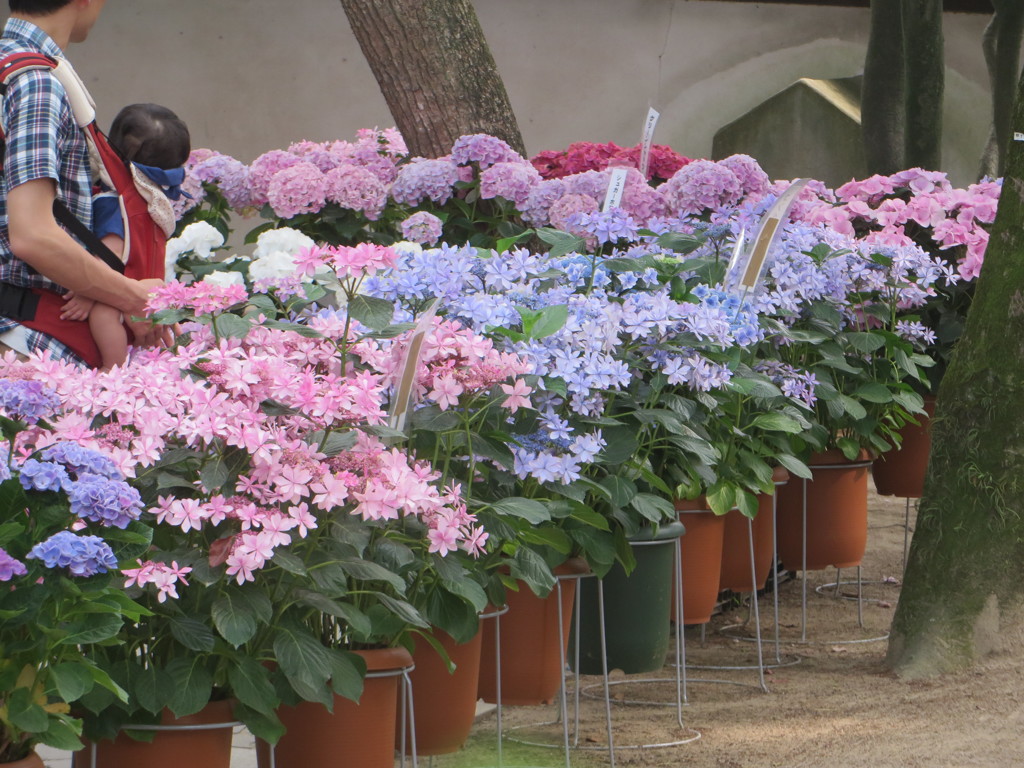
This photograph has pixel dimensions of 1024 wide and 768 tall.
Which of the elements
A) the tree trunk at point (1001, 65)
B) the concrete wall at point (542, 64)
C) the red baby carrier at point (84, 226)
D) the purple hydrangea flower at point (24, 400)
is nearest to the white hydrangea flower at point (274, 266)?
the red baby carrier at point (84, 226)

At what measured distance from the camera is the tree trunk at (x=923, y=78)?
645 cm

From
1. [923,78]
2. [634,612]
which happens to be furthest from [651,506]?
Answer: [923,78]

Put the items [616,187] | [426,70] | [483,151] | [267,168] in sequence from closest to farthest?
[616,187] < [483,151] < [267,168] < [426,70]

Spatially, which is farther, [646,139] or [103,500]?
[646,139]

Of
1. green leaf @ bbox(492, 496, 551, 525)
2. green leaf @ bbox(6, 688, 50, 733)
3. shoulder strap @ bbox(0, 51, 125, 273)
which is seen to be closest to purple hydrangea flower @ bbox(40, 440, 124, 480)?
green leaf @ bbox(6, 688, 50, 733)

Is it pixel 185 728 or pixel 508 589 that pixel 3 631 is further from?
pixel 508 589

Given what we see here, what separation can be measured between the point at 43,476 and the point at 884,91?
5.96 m

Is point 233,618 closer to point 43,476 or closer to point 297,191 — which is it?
point 43,476

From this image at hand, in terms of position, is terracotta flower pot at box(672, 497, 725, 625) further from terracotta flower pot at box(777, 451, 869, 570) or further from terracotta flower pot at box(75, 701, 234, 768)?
terracotta flower pot at box(75, 701, 234, 768)

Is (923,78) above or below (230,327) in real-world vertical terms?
above

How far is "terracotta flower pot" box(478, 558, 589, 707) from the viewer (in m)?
2.41

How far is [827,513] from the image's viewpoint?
3.65 m

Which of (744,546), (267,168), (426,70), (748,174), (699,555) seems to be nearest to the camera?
(699,555)

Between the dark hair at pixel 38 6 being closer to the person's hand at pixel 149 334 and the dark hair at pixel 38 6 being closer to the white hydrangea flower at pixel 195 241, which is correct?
the person's hand at pixel 149 334
